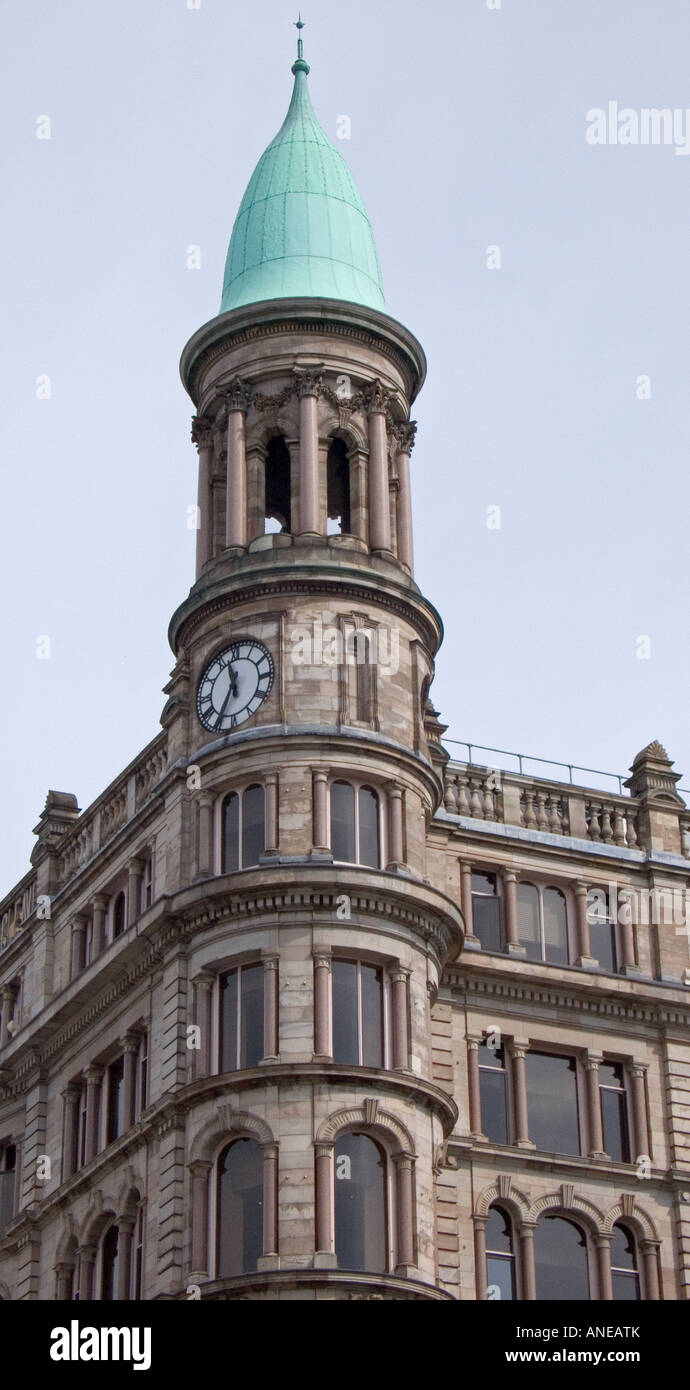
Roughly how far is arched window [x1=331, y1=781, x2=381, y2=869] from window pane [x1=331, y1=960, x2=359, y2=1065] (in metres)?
2.71

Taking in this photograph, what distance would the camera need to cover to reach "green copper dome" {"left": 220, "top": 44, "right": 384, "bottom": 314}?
67.3 m

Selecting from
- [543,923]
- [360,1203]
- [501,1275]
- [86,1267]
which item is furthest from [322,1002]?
[86,1267]

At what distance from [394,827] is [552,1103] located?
26.7 ft

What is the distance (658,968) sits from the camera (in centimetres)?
6519

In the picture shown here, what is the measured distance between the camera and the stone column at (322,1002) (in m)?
56.3

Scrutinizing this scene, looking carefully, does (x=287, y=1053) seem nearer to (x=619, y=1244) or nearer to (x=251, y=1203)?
(x=251, y=1203)

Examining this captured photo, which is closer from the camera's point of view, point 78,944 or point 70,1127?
point 70,1127

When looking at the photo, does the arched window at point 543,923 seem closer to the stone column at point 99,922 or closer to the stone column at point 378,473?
the stone column at point 378,473

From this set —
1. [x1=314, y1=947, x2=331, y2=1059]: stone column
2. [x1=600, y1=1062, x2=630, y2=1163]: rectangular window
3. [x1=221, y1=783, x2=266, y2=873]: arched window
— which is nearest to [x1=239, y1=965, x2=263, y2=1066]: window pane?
[x1=314, y1=947, x2=331, y2=1059]: stone column

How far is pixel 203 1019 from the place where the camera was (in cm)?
5841

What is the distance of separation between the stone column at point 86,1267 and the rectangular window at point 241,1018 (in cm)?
771

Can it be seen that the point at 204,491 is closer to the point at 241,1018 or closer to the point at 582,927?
the point at 582,927

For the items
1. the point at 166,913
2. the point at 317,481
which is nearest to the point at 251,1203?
the point at 166,913

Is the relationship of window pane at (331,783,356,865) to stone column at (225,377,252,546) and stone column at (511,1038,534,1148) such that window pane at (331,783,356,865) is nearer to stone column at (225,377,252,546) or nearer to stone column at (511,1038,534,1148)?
stone column at (511,1038,534,1148)
